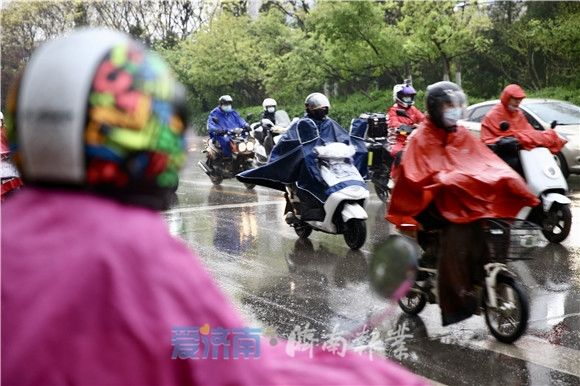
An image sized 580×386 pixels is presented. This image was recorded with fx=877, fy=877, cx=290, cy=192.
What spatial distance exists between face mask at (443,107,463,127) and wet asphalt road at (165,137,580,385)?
1.43 m

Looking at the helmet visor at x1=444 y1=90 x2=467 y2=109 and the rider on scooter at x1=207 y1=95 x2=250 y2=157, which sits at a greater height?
the helmet visor at x1=444 y1=90 x2=467 y2=109

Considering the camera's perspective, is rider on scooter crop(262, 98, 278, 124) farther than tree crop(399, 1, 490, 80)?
No

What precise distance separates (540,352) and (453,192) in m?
1.17

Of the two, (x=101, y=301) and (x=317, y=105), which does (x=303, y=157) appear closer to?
(x=317, y=105)

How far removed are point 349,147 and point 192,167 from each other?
1380 centimetres

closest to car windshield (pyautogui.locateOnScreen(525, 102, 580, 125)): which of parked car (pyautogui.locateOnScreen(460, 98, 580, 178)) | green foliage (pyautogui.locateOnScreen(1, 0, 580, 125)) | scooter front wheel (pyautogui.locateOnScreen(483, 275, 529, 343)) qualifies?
parked car (pyautogui.locateOnScreen(460, 98, 580, 178))

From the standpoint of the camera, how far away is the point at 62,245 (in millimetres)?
1600

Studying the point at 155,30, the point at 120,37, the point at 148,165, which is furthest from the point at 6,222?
the point at 155,30

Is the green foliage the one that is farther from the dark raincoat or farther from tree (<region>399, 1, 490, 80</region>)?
the dark raincoat

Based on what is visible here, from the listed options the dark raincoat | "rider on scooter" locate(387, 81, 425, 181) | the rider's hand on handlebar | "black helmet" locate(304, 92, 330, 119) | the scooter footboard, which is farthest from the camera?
"rider on scooter" locate(387, 81, 425, 181)

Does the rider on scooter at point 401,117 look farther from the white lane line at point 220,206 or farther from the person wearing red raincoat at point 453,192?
the person wearing red raincoat at point 453,192

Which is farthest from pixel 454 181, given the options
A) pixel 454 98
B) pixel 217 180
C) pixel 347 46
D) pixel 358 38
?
pixel 347 46

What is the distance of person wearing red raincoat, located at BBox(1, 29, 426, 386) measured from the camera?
1.56 metres

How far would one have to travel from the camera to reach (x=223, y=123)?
18.1 metres
